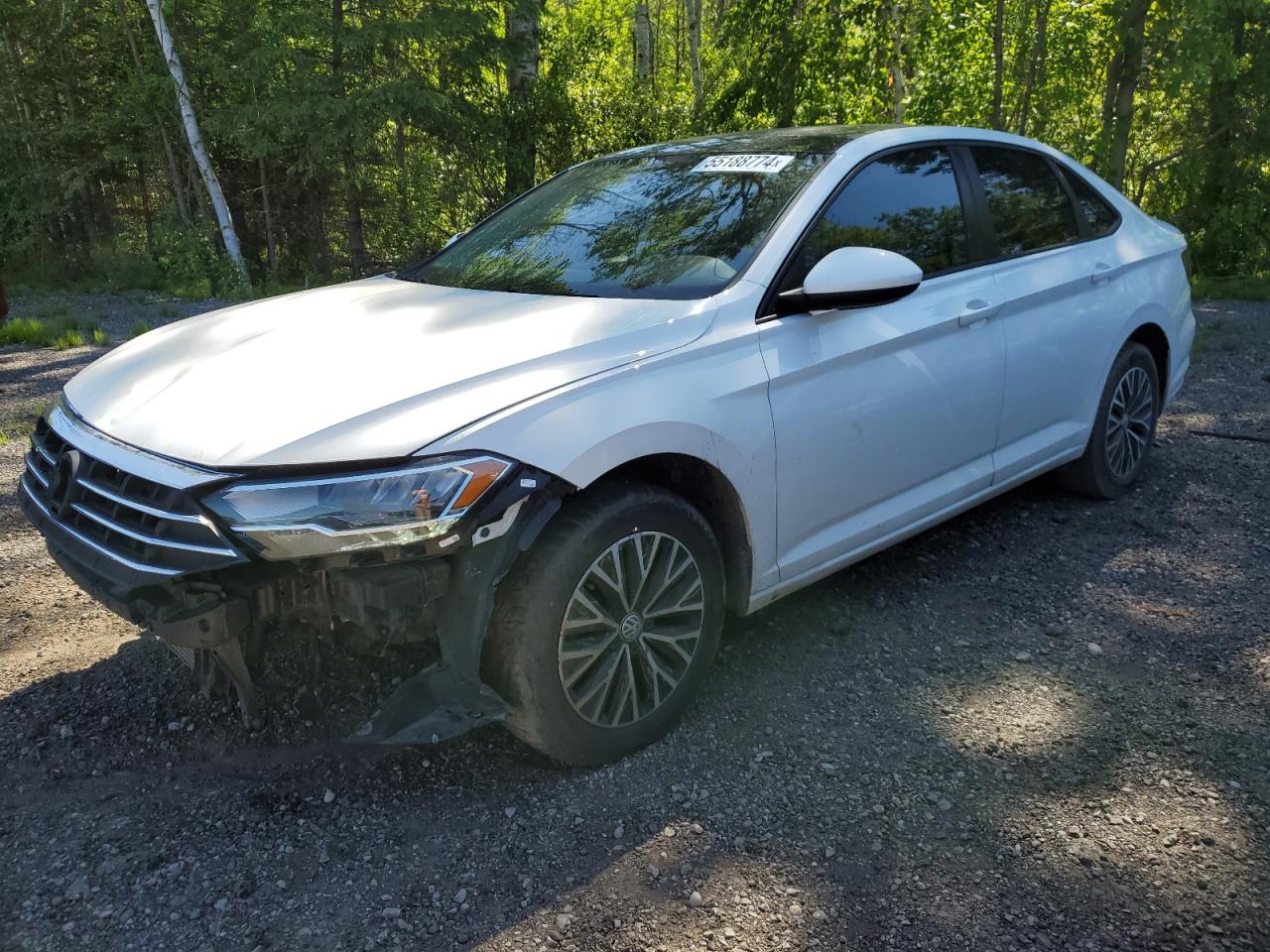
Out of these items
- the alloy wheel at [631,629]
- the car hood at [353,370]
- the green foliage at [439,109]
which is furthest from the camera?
the green foliage at [439,109]

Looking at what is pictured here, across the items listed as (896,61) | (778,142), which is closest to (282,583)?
(778,142)

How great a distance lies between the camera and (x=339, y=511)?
7.50 ft

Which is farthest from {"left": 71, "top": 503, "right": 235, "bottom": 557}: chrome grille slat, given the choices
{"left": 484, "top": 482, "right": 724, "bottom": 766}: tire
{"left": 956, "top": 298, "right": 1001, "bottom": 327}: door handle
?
{"left": 956, "top": 298, "right": 1001, "bottom": 327}: door handle

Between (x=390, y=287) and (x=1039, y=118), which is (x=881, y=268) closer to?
(x=390, y=287)

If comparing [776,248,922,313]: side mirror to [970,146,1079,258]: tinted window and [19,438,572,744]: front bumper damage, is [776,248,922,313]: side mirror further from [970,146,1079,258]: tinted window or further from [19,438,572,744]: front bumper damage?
[970,146,1079,258]: tinted window

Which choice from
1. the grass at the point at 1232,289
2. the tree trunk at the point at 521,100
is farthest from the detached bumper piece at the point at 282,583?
the tree trunk at the point at 521,100

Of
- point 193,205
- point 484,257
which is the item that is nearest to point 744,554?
point 484,257

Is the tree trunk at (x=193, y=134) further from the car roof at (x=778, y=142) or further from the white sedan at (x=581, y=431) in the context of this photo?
the white sedan at (x=581, y=431)

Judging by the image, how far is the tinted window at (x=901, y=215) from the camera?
131 inches

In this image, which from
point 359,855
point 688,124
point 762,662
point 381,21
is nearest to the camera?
point 359,855

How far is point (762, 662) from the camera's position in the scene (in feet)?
11.3

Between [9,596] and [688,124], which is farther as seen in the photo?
[688,124]

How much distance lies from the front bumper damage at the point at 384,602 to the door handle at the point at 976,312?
188 centimetres

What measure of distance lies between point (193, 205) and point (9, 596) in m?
16.5
